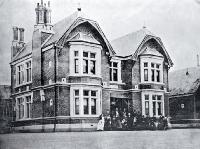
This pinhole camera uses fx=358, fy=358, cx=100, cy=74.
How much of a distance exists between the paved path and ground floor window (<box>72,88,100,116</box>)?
30 centimetres

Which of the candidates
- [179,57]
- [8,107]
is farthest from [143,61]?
[8,107]

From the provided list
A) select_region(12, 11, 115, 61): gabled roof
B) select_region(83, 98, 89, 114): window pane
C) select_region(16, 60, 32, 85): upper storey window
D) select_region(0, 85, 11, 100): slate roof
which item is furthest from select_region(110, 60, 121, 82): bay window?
select_region(0, 85, 11, 100): slate roof

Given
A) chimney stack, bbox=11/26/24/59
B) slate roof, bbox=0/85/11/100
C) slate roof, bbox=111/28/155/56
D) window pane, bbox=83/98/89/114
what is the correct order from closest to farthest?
chimney stack, bbox=11/26/24/59
slate roof, bbox=0/85/11/100
slate roof, bbox=111/28/155/56
window pane, bbox=83/98/89/114

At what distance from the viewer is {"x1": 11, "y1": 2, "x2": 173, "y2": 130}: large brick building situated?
341 cm

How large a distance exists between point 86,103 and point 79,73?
23.4 inches

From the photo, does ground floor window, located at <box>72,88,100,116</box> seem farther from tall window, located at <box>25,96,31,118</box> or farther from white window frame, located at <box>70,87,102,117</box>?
tall window, located at <box>25,96,31,118</box>

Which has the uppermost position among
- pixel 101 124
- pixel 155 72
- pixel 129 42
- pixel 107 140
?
pixel 129 42

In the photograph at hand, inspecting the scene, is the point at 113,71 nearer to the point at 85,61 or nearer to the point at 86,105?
the point at 85,61

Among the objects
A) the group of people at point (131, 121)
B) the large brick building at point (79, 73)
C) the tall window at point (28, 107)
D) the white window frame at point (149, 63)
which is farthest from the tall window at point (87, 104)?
the white window frame at point (149, 63)

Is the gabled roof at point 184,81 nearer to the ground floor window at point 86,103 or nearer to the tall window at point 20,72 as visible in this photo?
the ground floor window at point 86,103

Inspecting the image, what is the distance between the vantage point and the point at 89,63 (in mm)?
3902

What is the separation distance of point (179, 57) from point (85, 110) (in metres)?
1.15

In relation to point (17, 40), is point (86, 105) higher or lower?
lower

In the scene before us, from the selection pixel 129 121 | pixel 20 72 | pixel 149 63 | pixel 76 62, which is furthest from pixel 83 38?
pixel 129 121
